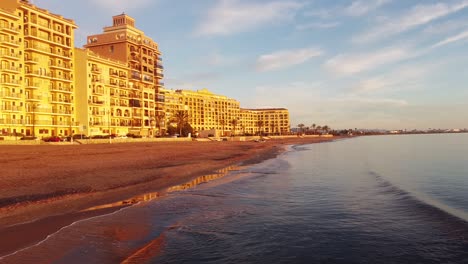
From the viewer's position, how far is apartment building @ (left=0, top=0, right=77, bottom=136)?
225 ft

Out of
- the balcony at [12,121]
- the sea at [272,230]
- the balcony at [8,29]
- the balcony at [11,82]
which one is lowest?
the sea at [272,230]

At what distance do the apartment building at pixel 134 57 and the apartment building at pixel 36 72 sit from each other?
17470 mm

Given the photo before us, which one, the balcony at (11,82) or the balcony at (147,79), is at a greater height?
the balcony at (147,79)

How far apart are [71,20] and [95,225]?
8625 cm

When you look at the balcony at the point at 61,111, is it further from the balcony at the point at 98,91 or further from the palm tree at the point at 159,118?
the palm tree at the point at 159,118

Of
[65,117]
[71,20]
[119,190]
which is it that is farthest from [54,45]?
[119,190]

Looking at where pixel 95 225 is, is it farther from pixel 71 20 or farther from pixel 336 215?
pixel 71 20

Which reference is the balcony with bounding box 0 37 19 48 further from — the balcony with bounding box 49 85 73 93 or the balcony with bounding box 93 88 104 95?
the balcony with bounding box 93 88 104 95

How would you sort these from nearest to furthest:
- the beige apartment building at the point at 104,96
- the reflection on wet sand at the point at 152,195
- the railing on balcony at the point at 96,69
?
the reflection on wet sand at the point at 152,195, the beige apartment building at the point at 104,96, the railing on balcony at the point at 96,69

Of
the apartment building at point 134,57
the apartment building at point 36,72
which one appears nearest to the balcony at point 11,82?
the apartment building at point 36,72

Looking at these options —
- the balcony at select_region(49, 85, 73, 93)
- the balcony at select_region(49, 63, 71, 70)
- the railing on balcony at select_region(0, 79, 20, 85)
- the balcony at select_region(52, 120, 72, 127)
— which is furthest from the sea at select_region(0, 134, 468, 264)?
the balcony at select_region(49, 63, 71, 70)

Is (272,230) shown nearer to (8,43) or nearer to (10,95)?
(10,95)

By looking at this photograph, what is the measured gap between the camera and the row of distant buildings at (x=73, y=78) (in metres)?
70.3

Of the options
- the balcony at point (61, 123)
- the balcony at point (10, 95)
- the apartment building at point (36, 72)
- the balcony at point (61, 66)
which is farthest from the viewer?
the balcony at point (61, 66)
